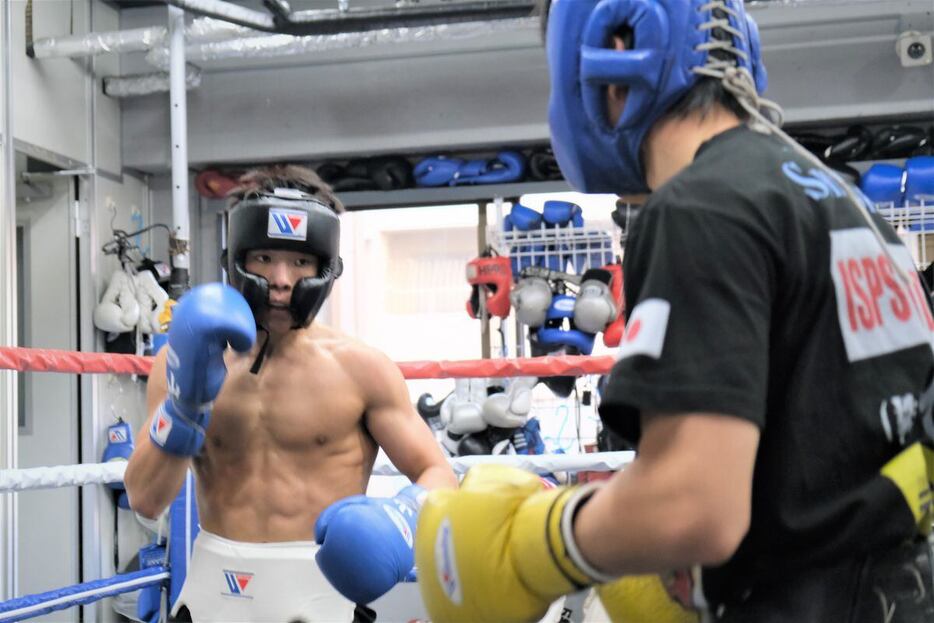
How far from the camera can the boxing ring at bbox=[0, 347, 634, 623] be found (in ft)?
8.43

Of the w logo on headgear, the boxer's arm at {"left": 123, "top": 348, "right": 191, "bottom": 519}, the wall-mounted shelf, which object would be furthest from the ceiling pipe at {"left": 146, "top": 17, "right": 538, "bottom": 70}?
the boxer's arm at {"left": 123, "top": 348, "right": 191, "bottom": 519}

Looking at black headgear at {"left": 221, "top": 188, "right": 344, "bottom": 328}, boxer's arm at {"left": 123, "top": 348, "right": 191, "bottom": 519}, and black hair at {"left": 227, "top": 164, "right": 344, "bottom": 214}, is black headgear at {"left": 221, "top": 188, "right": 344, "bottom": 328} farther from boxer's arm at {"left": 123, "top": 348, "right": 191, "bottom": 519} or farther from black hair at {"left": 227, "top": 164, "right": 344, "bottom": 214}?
boxer's arm at {"left": 123, "top": 348, "right": 191, "bottom": 519}

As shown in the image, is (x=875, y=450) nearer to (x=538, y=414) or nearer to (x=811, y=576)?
(x=811, y=576)

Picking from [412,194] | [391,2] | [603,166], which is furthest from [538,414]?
[603,166]

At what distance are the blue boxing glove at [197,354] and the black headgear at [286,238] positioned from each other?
23 centimetres

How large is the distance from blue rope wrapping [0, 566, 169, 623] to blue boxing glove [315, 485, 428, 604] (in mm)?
1377

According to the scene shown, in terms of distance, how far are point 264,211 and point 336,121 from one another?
384 cm

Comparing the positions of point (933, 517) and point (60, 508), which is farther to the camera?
point (60, 508)

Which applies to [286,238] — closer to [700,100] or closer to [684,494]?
[700,100]

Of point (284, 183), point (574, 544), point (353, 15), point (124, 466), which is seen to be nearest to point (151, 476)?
point (284, 183)

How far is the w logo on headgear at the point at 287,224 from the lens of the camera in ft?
6.44

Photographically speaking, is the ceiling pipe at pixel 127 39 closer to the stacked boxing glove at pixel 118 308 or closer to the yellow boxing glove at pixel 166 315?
the stacked boxing glove at pixel 118 308

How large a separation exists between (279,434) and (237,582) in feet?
0.94

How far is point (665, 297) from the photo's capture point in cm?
81
